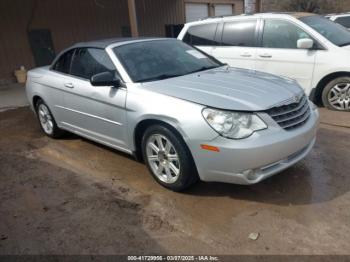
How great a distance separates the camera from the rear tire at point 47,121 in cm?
534

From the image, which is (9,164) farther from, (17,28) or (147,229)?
(17,28)

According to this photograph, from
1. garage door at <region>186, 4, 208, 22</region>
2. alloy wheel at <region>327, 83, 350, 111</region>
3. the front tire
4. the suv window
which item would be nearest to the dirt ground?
the front tire

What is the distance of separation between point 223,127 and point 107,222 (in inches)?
54.3

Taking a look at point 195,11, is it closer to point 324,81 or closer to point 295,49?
point 295,49

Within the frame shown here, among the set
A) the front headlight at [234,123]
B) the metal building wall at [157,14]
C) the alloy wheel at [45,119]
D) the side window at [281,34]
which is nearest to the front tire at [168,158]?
the front headlight at [234,123]

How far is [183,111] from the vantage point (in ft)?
10.4

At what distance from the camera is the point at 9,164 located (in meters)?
4.69

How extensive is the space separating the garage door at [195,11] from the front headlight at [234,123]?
15.7 m

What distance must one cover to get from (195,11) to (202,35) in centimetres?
1168

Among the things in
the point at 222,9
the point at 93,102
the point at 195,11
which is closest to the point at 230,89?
the point at 93,102

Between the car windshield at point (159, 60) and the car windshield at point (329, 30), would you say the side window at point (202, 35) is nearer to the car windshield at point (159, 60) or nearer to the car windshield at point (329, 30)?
the car windshield at point (329, 30)

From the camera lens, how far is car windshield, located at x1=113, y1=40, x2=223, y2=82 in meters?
3.92

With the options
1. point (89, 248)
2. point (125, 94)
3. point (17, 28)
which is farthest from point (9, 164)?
point (17, 28)

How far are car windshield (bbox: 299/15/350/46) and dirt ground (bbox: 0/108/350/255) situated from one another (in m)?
2.31
